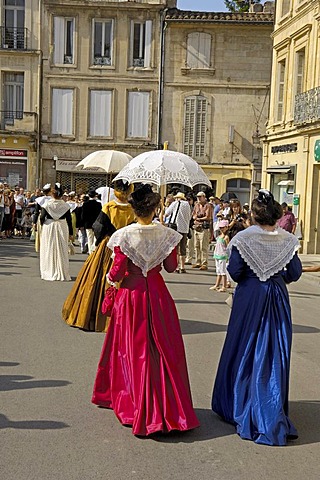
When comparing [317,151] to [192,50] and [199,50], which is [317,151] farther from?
[192,50]

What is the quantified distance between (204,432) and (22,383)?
1.93 metres

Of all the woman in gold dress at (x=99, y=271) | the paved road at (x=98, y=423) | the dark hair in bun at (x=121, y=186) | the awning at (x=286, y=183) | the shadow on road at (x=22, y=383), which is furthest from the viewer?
the awning at (x=286, y=183)

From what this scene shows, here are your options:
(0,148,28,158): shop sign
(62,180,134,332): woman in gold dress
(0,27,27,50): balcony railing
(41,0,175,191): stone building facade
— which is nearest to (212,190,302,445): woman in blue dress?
(62,180,134,332): woman in gold dress

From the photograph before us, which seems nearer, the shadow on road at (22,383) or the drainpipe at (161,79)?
the shadow on road at (22,383)

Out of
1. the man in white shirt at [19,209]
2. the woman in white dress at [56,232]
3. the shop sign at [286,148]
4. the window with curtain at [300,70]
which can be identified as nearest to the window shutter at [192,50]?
the shop sign at [286,148]

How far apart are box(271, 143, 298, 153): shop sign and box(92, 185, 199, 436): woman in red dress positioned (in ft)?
59.9

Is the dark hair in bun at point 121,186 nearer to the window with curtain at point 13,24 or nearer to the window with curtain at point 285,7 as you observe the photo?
the window with curtain at point 285,7

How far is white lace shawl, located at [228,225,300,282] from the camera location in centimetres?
512

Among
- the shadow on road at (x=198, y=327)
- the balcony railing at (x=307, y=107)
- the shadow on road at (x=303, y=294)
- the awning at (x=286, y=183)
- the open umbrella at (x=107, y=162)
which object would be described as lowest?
the shadow on road at (x=303, y=294)

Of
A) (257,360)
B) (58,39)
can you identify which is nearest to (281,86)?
(58,39)

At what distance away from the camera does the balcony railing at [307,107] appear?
20812mm

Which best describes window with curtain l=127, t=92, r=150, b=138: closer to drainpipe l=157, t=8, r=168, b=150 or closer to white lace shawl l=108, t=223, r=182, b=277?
drainpipe l=157, t=8, r=168, b=150

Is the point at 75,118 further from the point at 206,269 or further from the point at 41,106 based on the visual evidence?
the point at 206,269

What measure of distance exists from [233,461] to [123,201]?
4.30 metres
